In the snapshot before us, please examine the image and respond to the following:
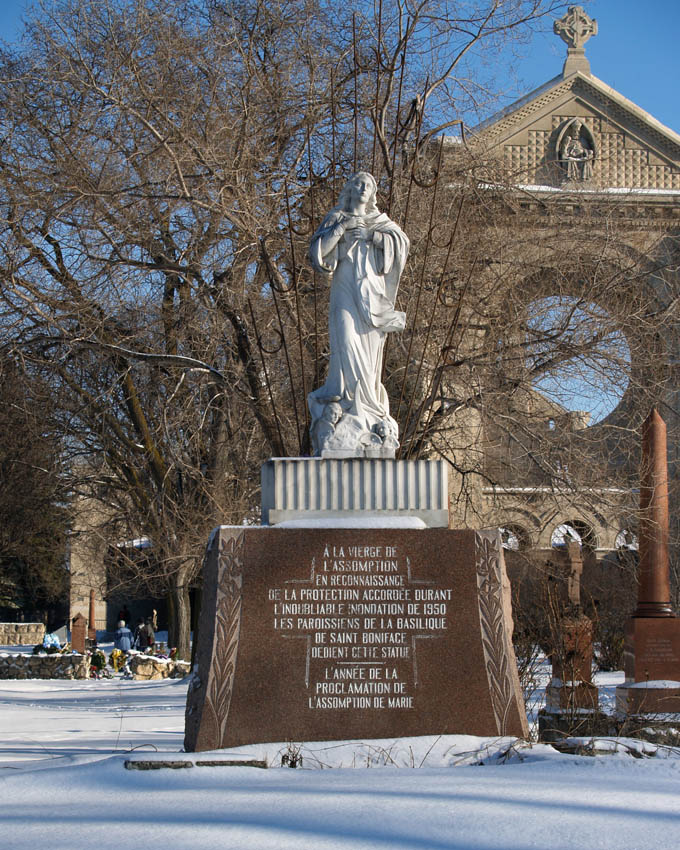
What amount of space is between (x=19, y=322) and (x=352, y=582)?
10.8 m

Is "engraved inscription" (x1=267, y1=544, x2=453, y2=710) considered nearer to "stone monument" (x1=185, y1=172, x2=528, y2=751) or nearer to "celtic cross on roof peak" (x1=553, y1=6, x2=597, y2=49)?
"stone monument" (x1=185, y1=172, x2=528, y2=751)

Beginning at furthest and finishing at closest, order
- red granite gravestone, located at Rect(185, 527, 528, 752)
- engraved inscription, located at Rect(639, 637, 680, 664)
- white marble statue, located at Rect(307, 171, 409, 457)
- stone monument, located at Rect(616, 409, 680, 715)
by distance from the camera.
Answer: engraved inscription, located at Rect(639, 637, 680, 664) → stone monument, located at Rect(616, 409, 680, 715) → white marble statue, located at Rect(307, 171, 409, 457) → red granite gravestone, located at Rect(185, 527, 528, 752)

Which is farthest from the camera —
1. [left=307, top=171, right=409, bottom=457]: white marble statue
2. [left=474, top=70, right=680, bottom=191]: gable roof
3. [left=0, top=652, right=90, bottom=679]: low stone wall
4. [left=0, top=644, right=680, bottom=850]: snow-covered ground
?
[left=474, top=70, right=680, bottom=191]: gable roof

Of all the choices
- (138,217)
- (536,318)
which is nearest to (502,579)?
(536,318)

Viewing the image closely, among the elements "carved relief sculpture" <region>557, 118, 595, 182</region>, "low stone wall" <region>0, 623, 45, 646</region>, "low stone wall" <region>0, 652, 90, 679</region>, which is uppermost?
"carved relief sculpture" <region>557, 118, 595, 182</region>

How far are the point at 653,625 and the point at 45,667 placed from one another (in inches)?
631

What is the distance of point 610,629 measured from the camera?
2348cm

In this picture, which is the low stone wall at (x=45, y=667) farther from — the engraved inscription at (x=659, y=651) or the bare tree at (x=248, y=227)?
the engraved inscription at (x=659, y=651)

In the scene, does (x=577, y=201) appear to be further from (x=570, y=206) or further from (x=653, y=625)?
(x=653, y=625)

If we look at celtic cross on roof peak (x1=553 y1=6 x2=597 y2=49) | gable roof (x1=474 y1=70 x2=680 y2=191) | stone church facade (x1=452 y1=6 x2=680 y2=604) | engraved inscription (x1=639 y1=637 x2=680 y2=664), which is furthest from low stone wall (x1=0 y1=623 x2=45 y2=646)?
engraved inscription (x1=639 y1=637 x2=680 y2=664)

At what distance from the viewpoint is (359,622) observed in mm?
7105

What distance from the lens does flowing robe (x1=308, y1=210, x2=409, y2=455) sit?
789 cm

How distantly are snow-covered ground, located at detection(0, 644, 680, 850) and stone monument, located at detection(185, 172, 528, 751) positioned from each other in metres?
0.23

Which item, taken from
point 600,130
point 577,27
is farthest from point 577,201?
point 600,130
